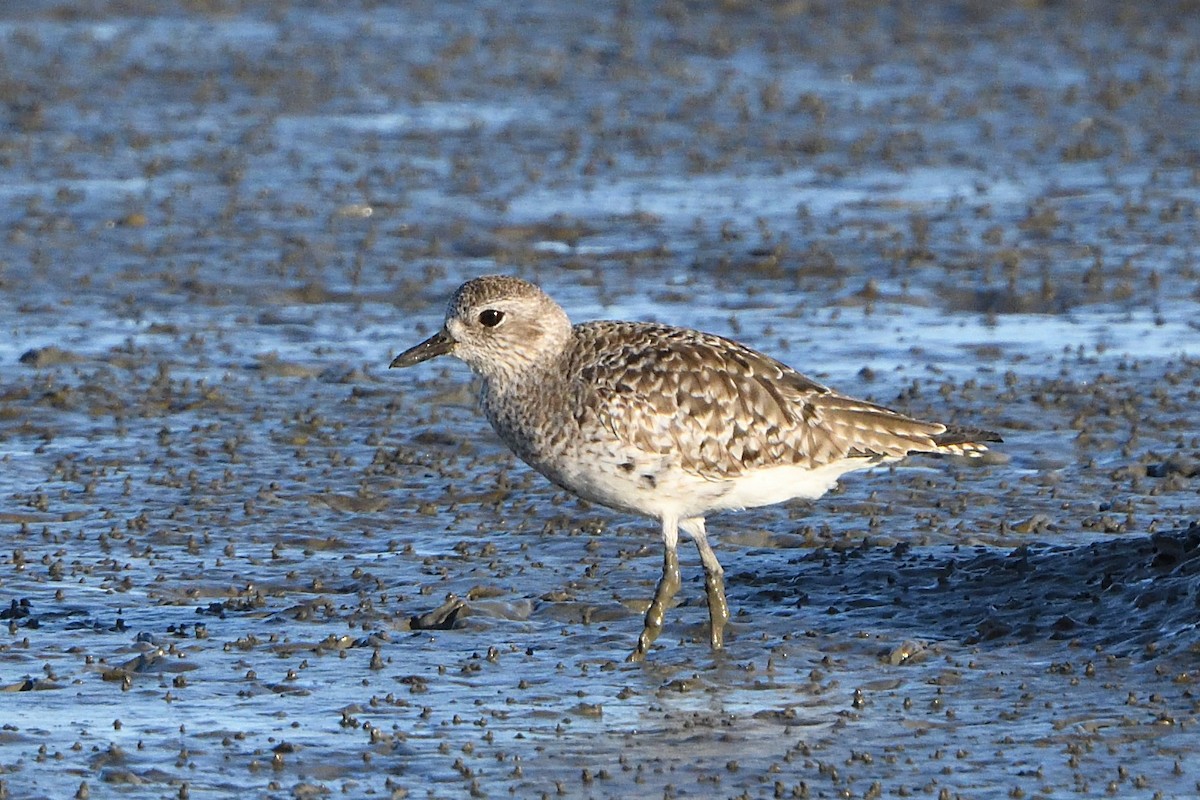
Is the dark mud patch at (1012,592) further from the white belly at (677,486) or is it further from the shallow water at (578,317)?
the white belly at (677,486)

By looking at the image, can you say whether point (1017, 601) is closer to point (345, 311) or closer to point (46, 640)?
point (46, 640)

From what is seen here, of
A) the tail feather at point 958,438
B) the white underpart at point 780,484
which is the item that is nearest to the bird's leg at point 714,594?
the white underpart at point 780,484

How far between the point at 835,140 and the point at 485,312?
1247cm

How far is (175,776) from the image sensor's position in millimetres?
8195

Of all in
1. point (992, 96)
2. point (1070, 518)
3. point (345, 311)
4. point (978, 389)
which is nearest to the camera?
point (1070, 518)

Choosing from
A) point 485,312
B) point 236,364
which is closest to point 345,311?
point 236,364

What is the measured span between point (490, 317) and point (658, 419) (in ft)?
3.27

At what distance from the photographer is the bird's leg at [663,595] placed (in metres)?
9.83

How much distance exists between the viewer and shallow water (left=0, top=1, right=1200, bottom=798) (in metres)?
8.79

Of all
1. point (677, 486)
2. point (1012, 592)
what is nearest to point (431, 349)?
point (677, 486)

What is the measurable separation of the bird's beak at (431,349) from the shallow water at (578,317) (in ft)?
4.12

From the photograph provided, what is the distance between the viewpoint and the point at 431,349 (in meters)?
10.3

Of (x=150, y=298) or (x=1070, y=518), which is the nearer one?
(x=1070, y=518)

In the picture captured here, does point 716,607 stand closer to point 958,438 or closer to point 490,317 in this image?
point 958,438
